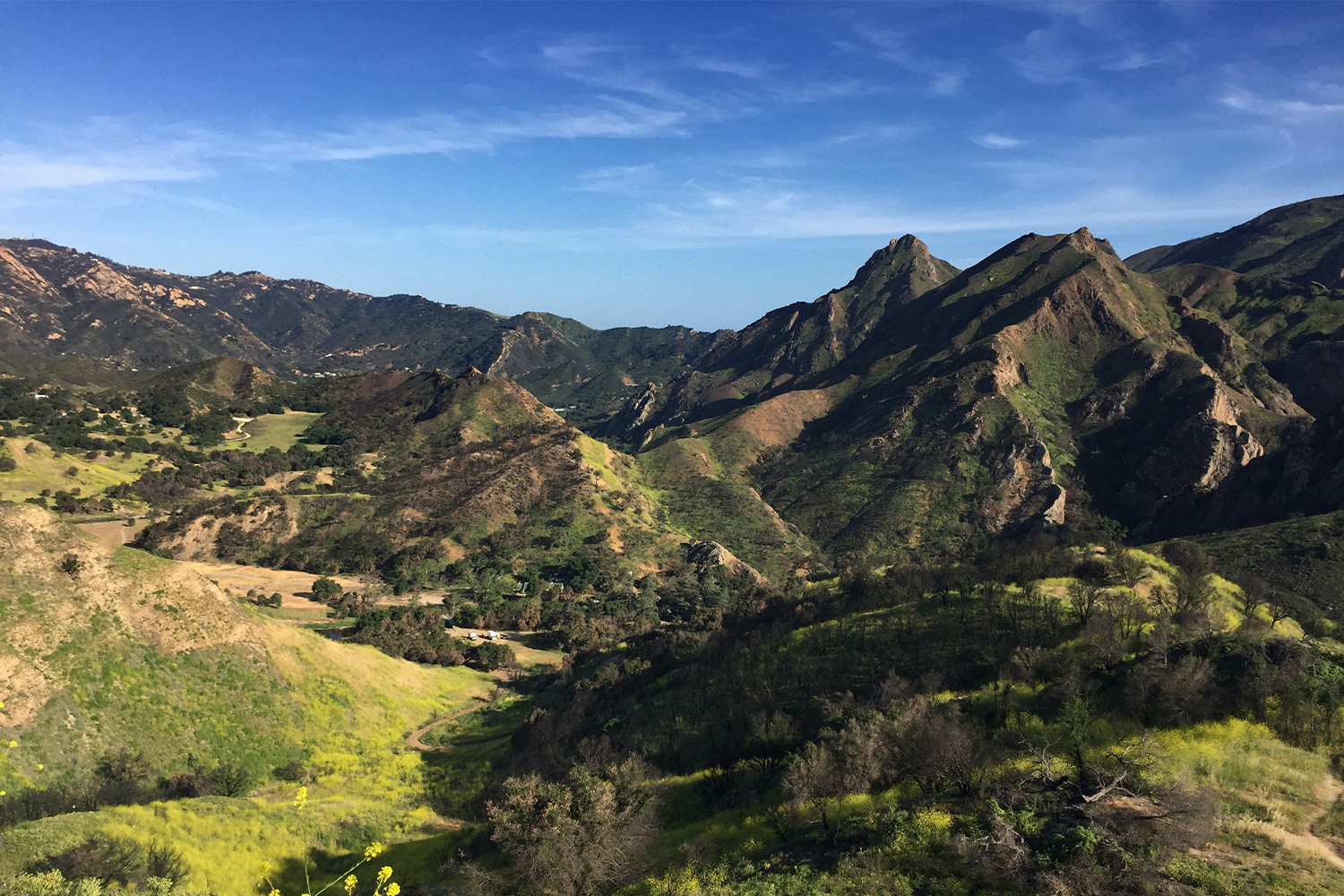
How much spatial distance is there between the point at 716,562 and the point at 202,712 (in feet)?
297

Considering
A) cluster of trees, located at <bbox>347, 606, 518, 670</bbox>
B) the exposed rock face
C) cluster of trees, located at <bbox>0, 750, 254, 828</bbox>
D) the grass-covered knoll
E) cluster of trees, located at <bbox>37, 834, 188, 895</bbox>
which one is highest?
the grass-covered knoll

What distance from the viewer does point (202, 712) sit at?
170 feet

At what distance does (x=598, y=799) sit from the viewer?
28.7m

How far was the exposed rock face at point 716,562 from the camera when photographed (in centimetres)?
12938

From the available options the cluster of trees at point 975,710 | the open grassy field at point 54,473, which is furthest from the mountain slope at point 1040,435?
the open grassy field at point 54,473

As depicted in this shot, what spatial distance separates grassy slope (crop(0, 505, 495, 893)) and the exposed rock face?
70390 millimetres

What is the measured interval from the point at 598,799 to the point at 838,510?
140 m

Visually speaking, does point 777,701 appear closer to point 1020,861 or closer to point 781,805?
→ point 781,805

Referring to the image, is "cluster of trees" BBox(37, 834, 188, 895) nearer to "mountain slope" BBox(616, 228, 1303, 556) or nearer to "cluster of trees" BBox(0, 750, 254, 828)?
"cluster of trees" BBox(0, 750, 254, 828)

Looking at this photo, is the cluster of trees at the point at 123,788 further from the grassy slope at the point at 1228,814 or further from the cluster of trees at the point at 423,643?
the cluster of trees at the point at 423,643

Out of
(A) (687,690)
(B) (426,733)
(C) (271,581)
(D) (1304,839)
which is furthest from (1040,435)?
(C) (271,581)

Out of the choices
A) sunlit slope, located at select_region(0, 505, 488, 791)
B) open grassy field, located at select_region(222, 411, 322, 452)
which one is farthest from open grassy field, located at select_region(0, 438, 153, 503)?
sunlit slope, located at select_region(0, 505, 488, 791)

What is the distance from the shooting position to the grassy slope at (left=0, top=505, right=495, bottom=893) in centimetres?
3716

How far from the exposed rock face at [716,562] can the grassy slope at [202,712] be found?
70.4 meters
